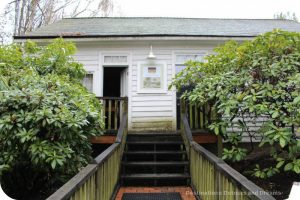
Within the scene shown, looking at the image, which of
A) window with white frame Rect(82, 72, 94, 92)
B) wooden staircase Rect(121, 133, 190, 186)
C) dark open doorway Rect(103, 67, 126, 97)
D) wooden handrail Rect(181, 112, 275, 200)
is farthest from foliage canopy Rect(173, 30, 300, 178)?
dark open doorway Rect(103, 67, 126, 97)

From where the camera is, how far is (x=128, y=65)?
7.46 metres

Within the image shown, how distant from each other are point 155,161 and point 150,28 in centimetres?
435

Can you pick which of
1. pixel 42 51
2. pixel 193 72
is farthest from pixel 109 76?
pixel 193 72

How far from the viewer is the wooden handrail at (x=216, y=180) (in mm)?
2221

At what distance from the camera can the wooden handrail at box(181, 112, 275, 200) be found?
222cm

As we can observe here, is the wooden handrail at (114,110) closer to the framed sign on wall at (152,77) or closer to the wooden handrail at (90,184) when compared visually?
the framed sign on wall at (152,77)

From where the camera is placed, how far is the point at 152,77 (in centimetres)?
745

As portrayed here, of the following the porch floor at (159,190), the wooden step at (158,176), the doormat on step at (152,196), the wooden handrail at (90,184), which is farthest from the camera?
the wooden step at (158,176)

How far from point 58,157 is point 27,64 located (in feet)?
9.54

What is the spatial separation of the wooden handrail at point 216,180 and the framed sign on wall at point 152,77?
2.44m

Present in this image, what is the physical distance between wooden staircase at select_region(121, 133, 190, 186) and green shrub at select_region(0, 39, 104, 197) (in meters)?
1.52

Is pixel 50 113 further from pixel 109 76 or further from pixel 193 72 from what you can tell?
pixel 109 76

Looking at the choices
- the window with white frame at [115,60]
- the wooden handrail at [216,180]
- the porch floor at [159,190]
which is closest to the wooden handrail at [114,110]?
the window with white frame at [115,60]

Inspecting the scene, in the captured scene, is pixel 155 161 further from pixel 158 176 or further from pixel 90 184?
pixel 90 184
